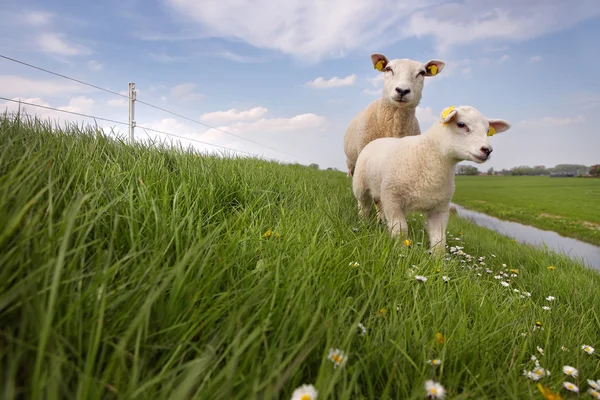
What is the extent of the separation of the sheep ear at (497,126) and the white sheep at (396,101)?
1564 millimetres

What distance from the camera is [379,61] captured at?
5.32 m

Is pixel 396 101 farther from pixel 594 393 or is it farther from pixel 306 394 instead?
pixel 306 394

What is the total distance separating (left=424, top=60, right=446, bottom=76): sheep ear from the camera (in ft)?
16.7

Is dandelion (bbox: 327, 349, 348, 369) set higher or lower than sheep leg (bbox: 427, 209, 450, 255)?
lower

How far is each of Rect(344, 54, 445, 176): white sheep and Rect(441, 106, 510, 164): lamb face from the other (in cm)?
163

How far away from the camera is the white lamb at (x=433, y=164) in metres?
3.27

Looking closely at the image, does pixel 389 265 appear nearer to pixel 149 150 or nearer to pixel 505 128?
pixel 505 128

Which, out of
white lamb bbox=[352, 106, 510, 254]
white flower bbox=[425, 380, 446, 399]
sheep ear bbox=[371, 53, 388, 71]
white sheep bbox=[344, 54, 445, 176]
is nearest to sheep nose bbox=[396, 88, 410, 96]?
white sheep bbox=[344, 54, 445, 176]

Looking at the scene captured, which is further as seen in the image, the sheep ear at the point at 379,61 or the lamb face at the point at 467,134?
the sheep ear at the point at 379,61

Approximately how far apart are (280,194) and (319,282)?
2156 mm

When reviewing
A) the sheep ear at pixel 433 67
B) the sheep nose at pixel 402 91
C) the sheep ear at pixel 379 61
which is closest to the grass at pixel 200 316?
the sheep nose at pixel 402 91

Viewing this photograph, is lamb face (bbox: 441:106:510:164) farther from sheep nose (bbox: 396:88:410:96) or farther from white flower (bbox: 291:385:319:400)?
white flower (bbox: 291:385:319:400)

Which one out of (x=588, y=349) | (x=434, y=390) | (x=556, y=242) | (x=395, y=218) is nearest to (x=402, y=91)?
(x=395, y=218)

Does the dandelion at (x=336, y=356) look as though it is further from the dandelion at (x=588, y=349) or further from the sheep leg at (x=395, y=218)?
the sheep leg at (x=395, y=218)
